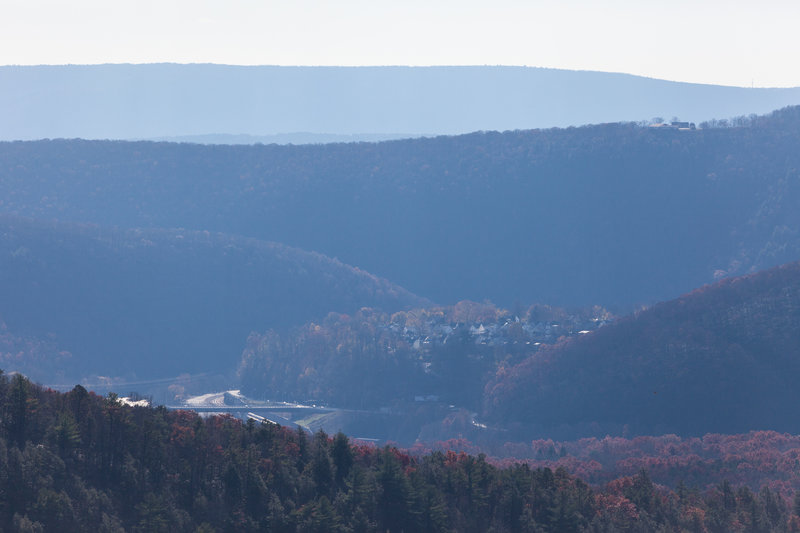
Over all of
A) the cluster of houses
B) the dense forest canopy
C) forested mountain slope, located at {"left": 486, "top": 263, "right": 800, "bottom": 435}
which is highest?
the cluster of houses

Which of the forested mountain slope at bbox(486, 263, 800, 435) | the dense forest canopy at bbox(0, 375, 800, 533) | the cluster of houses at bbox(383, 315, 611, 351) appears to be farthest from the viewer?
the cluster of houses at bbox(383, 315, 611, 351)

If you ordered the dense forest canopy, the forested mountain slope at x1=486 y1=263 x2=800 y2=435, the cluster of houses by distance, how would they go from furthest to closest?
1. the cluster of houses
2. the forested mountain slope at x1=486 y1=263 x2=800 y2=435
3. the dense forest canopy

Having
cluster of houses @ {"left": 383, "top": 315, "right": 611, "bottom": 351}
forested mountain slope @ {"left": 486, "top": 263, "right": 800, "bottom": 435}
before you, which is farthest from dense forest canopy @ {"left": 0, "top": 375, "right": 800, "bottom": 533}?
cluster of houses @ {"left": 383, "top": 315, "right": 611, "bottom": 351}

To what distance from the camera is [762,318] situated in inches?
5487

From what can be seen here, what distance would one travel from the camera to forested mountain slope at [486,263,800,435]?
128 meters

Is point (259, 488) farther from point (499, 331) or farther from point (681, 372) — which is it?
point (499, 331)

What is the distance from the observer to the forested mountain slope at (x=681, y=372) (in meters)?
128

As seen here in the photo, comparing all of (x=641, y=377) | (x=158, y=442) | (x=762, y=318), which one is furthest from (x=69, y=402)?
(x=762, y=318)

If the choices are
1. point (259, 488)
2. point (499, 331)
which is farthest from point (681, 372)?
point (259, 488)

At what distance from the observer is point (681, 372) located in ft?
434

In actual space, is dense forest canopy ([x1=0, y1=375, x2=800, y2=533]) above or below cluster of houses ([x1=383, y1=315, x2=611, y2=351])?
below

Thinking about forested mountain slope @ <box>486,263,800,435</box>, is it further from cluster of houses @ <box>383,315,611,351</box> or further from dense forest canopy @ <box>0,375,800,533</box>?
dense forest canopy @ <box>0,375,800,533</box>

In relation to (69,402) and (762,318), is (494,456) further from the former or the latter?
(69,402)

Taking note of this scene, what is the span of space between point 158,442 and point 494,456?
56696 millimetres
